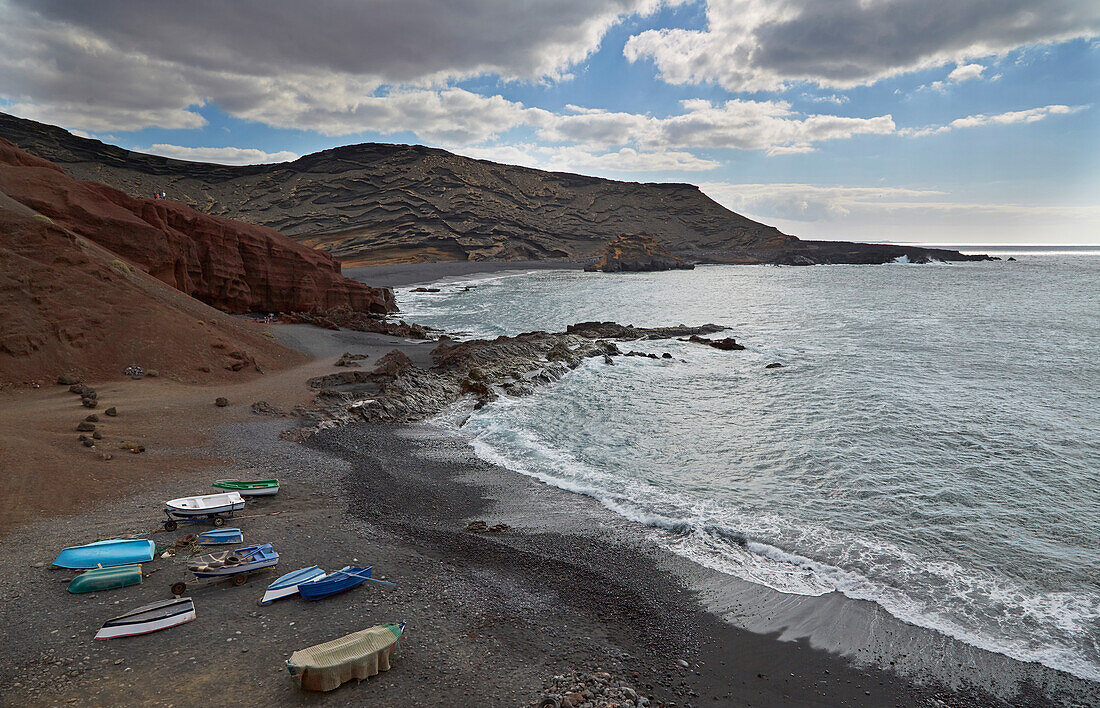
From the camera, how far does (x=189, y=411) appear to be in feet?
44.8

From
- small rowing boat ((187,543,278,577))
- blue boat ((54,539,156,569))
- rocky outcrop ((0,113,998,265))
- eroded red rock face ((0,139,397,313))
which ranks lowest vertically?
small rowing boat ((187,543,278,577))

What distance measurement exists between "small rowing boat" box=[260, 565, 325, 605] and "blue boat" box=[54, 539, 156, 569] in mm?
1846

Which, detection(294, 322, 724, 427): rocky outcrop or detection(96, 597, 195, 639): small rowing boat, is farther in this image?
detection(294, 322, 724, 427): rocky outcrop

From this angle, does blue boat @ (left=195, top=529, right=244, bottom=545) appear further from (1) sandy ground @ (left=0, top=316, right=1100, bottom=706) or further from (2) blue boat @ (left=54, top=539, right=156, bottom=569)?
(2) blue boat @ (left=54, top=539, right=156, bottom=569)

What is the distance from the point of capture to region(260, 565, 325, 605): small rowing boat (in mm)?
6313

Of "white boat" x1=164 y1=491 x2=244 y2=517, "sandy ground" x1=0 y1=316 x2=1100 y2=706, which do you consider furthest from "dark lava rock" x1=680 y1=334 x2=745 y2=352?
"white boat" x1=164 y1=491 x2=244 y2=517

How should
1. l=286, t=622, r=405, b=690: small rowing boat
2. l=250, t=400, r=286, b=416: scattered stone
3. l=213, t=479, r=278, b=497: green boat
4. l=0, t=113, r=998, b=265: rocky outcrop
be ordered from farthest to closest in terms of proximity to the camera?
l=0, t=113, r=998, b=265: rocky outcrop, l=250, t=400, r=286, b=416: scattered stone, l=213, t=479, r=278, b=497: green boat, l=286, t=622, r=405, b=690: small rowing boat

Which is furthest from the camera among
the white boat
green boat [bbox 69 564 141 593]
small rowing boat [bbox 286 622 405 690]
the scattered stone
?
the scattered stone

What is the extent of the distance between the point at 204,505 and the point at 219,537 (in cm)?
96

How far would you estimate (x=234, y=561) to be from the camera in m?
6.82

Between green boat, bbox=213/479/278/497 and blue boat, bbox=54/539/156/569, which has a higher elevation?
blue boat, bbox=54/539/156/569

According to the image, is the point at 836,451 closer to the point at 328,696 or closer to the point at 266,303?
the point at 328,696

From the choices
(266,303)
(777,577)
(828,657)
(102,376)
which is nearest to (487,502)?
(777,577)

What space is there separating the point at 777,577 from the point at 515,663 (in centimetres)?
435
